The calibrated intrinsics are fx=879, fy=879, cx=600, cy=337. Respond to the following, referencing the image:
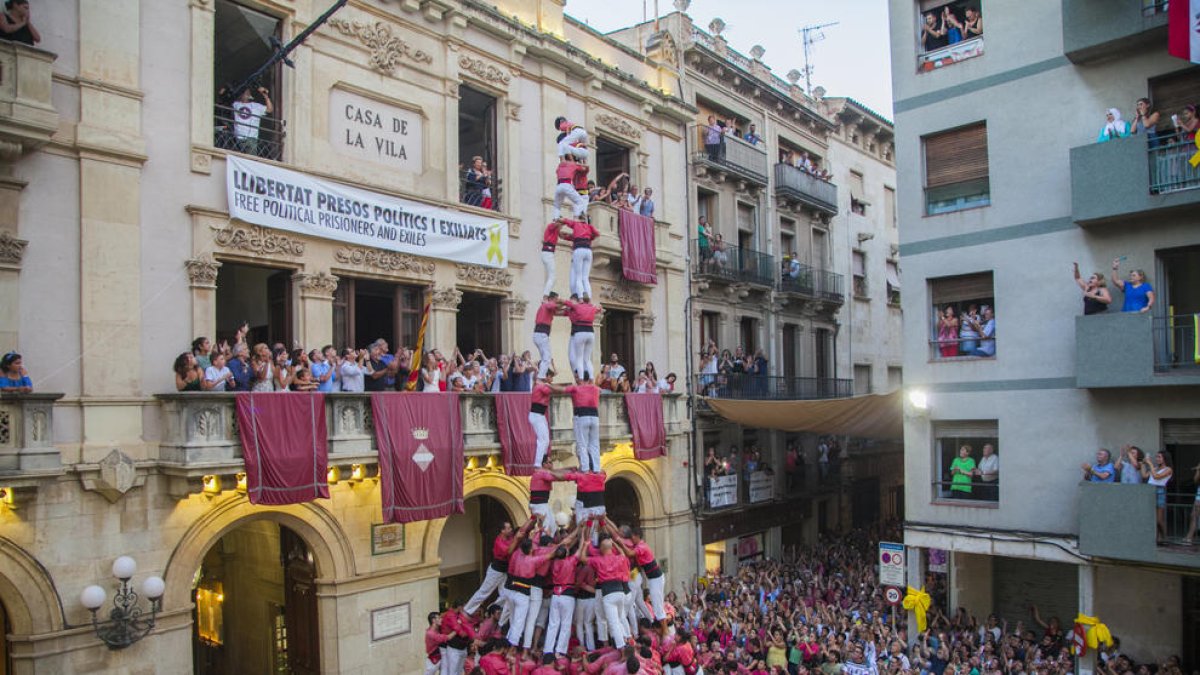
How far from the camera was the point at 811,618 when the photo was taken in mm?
19734

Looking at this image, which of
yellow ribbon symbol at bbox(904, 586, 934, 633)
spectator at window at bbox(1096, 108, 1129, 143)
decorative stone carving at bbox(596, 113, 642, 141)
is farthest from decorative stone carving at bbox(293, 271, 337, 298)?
spectator at window at bbox(1096, 108, 1129, 143)

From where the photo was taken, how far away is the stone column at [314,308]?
19.0 metres

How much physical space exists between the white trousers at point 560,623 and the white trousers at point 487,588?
1.07 m

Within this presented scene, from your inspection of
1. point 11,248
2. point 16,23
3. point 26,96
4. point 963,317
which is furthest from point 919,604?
point 16,23

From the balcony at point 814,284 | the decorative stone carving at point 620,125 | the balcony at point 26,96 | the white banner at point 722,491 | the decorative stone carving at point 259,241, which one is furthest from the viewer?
the balcony at point 814,284

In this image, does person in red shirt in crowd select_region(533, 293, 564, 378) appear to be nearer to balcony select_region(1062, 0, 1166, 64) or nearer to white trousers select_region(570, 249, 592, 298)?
white trousers select_region(570, 249, 592, 298)

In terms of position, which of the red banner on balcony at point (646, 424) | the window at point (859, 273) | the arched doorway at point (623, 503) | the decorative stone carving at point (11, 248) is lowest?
the arched doorway at point (623, 503)

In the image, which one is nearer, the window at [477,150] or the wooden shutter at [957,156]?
the wooden shutter at [957,156]

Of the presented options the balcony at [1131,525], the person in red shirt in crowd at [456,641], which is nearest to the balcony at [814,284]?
the balcony at [1131,525]

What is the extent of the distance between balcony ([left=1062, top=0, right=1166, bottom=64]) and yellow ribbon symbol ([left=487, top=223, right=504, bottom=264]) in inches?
544

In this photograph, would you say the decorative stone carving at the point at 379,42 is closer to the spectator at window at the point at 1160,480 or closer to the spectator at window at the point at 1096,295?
the spectator at window at the point at 1096,295

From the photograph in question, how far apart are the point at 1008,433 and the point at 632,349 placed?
11.6 meters

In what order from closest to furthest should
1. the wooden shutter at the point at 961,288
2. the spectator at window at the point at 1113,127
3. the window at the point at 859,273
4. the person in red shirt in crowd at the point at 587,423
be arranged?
1. the person in red shirt in crowd at the point at 587,423
2. the spectator at window at the point at 1113,127
3. the wooden shutter at the point at 961,288
4. the window at the point at 859,273

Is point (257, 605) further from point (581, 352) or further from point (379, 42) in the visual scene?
point (379, 42)
